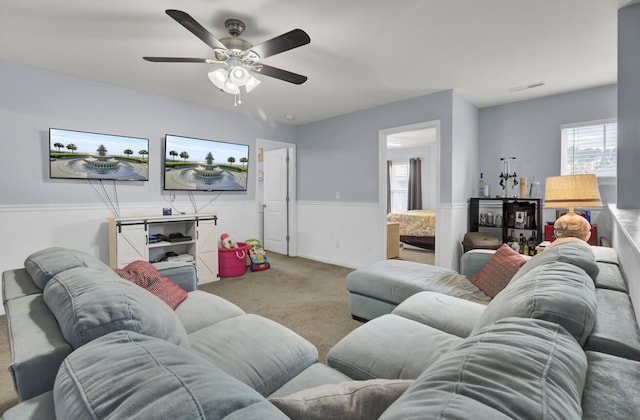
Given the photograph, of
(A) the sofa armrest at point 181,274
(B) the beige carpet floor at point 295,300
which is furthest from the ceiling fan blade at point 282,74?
(B) the beige carpet floor at point 295,300

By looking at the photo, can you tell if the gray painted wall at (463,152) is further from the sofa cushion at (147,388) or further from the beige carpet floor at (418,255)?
the sofa cushion at (147,388)

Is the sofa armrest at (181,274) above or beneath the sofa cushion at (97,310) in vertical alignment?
beneath

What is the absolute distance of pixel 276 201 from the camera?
614cm

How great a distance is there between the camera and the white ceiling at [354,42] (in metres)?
2.23

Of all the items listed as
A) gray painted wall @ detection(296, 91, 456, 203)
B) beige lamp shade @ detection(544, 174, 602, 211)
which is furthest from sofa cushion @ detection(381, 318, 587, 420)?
gray painted wall @ detection(296, 91, 456, 203)

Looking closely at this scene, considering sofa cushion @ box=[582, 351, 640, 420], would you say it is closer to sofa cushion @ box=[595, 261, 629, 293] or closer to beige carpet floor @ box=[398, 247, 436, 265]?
sofa cushion @ box=[595, 261, 629, 293]

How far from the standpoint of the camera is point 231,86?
2.63m

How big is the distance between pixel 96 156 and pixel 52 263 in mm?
2819

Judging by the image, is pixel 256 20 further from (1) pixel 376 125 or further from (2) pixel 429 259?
(2) pixel 429 259

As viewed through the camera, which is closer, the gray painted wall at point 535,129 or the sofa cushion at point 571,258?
the sofa cushion at point 571,258

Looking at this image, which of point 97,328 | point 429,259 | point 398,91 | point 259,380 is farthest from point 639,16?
point 429,259

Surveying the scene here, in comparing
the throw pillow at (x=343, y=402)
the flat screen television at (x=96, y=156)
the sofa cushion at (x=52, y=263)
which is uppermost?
the flat screen television at (x=96, y=156)

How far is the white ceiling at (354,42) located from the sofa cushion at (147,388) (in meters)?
2.27

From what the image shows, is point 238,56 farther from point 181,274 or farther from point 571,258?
point 571,258
